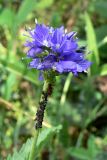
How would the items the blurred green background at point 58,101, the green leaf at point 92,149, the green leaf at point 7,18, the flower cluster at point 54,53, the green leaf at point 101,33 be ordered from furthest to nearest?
1. the green leaf at point 101,33
2. the green leaf at point 7,18
3. the blurred green background at point 58,101
4. the green leaf at point 92,149
5. the flower cluster at point 54,53

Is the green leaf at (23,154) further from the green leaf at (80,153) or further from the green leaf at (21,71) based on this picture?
the green leaf at (21,71)

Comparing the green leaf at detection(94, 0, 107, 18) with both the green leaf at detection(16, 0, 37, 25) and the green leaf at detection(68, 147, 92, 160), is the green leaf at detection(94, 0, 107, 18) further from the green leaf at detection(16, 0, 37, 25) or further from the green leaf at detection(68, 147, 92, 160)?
the green leaf at detection(68, 147, 92, 160)

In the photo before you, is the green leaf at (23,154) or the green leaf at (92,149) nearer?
the green leaf at (23,154)

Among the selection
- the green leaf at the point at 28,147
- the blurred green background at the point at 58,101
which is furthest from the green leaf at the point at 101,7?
the green leaf at the point at 28,147

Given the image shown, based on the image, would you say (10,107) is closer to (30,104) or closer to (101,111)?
(30,104)

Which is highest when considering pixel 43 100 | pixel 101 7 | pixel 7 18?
pixel 101 7

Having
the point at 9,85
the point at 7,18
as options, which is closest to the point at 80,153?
the point at 9,85

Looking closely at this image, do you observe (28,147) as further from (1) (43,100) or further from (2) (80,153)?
(2) (80,153)

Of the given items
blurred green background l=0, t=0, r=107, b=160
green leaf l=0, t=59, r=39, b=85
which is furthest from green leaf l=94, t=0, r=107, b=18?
green leaf l=0, t=59, r=39, b=85

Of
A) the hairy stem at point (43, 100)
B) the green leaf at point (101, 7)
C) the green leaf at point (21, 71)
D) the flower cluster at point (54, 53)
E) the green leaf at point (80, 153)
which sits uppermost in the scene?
the green leaf at point (101, 7)
